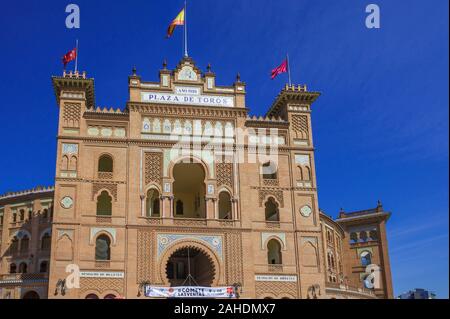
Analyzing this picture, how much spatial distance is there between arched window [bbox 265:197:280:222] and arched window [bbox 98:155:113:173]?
12.5m

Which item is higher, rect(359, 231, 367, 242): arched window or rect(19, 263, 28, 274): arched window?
rect(359, 231, 367, 242): arched window

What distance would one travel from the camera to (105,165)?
46.2 meters

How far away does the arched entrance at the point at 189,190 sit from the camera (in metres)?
45.7

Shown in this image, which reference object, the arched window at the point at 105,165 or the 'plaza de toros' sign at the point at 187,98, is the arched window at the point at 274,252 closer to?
the 'plaza de toros' sign at the point at 187,98

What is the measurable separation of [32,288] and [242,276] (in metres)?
16.5

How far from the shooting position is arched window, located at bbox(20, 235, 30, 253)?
57.4 metres

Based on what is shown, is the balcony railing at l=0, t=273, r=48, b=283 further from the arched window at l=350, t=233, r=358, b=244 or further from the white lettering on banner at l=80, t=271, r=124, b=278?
the arched window at l=350, t=233, r=358, b=244

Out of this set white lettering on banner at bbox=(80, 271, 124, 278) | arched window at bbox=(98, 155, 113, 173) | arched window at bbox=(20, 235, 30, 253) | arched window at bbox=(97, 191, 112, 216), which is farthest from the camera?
arched window at bbox=(20, 235, 30, 253)

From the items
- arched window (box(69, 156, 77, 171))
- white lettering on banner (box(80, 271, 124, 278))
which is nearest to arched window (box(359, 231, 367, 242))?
white lettering on banner (box(80, 271, 124, 278))

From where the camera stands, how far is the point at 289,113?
155ft

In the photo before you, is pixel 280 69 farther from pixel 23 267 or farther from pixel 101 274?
pixel 23 267

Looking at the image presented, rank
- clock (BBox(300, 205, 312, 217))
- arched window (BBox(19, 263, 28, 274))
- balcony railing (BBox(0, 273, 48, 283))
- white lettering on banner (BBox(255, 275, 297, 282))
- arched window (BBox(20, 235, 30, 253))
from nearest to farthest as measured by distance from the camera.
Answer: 1. white lettering on banner (BBox(255, 275, 297, 282))
2. clock (BBox(300, 205, 312, 217))
3. balcony railing (BBox(0, 273, 48, 283))
4. arched window (BBox(19, 263, 28, 274))
5. arched window (BBox(20, 235, 30, 253))
